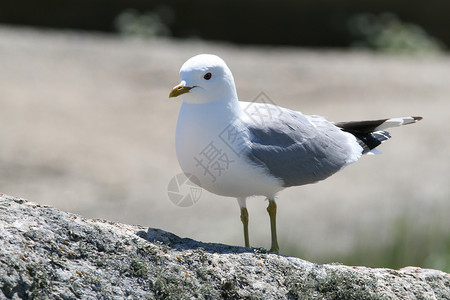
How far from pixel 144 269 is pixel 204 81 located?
944 millimetres

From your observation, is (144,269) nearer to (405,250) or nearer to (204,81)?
(204,81)

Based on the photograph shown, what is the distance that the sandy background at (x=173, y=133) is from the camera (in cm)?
689

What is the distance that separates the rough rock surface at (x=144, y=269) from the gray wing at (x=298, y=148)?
0.47 meters

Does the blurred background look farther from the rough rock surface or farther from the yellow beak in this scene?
the yellow beak

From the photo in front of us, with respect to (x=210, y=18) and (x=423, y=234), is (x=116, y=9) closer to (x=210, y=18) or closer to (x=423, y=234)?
(x=210, y=18)

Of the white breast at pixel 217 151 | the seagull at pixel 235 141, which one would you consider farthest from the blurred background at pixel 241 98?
the white breast at pixel 217 151

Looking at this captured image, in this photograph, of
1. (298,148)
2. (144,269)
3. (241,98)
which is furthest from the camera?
(241,98)

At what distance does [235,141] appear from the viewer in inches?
124

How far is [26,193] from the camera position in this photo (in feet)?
25.4

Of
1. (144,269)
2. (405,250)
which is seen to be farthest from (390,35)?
(144,269)

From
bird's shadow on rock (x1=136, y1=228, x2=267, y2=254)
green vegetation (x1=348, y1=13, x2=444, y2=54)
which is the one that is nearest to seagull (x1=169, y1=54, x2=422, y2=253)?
bird's shadow on rock (x1=136, y1=228, x2=267, y2=254)

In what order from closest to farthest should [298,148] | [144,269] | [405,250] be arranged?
[144,269]
[298,148]
[405,250]

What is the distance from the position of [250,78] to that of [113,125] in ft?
7.55

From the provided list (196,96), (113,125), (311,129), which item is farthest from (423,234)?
(113,125)
